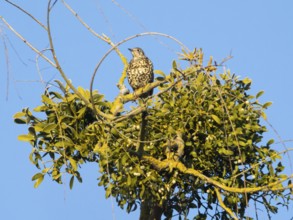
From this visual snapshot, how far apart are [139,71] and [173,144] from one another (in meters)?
1.47

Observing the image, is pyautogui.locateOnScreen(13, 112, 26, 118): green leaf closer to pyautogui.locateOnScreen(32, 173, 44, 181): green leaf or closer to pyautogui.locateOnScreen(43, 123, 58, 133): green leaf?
pyautogui.locateOnScreen(43, 123, 58, 133): green leaf

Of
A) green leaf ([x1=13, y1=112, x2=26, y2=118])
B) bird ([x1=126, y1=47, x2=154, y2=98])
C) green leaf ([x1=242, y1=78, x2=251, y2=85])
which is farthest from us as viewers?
bird ([x1=126, y1=47, x2=154, y2=98])

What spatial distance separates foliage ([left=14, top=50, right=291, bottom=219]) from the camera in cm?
359

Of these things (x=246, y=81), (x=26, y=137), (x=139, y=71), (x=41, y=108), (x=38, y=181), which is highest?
(x=139, y=71)

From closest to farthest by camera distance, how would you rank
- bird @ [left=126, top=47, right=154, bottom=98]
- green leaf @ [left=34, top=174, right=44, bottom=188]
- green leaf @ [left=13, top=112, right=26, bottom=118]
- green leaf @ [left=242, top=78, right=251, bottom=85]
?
green leaf @ [left=13, top=112, right=26, bottom=118], green leaf @ [left=34, top=174, right=44, bottom=188], green leaf @ [left=242, top=78, right=251, bottom=85], bird @ [left=126, top=47, right=154, bottom=98]

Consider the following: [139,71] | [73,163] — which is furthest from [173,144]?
[139,71]

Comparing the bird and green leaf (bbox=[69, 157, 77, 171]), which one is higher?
the bird

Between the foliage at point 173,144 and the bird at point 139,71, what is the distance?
0.89 meters

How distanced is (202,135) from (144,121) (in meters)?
0.92

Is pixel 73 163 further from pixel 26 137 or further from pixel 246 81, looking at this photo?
pixel 246 81

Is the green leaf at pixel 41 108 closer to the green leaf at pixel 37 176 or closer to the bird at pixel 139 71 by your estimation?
the green leaf at pixel 37 176

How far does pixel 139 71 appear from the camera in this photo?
5098 mm

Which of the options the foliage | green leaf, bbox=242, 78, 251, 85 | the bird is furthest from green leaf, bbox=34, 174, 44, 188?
the bird

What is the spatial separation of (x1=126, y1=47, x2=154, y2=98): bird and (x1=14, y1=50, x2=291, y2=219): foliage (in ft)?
2.91
